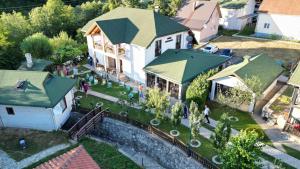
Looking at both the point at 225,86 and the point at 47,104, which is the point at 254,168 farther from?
the point at 47,104

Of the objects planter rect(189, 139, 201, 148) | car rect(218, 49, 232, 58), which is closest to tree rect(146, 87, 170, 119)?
planter rect(189, 139, 201, 148)

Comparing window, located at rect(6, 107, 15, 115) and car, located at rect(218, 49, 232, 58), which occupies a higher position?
car, located at rect(218, 49, 232, 58)

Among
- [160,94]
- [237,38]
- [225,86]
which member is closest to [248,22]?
[237,38]

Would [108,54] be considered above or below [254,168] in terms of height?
above

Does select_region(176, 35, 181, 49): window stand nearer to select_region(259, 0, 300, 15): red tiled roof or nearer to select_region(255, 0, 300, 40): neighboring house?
select_region(255, 0, 300, 40): neighboring house

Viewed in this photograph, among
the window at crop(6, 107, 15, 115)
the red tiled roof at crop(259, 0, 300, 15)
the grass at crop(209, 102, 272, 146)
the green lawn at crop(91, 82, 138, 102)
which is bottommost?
the grass at crop(209, 102, 272, 146)

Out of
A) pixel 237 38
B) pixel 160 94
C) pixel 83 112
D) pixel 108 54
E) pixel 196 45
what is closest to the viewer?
pixel 160 94

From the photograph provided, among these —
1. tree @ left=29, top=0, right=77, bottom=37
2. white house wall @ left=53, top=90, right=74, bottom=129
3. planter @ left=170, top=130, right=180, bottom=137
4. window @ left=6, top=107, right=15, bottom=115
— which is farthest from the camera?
tree @ left=29, top=0, right=77, bottom=37
